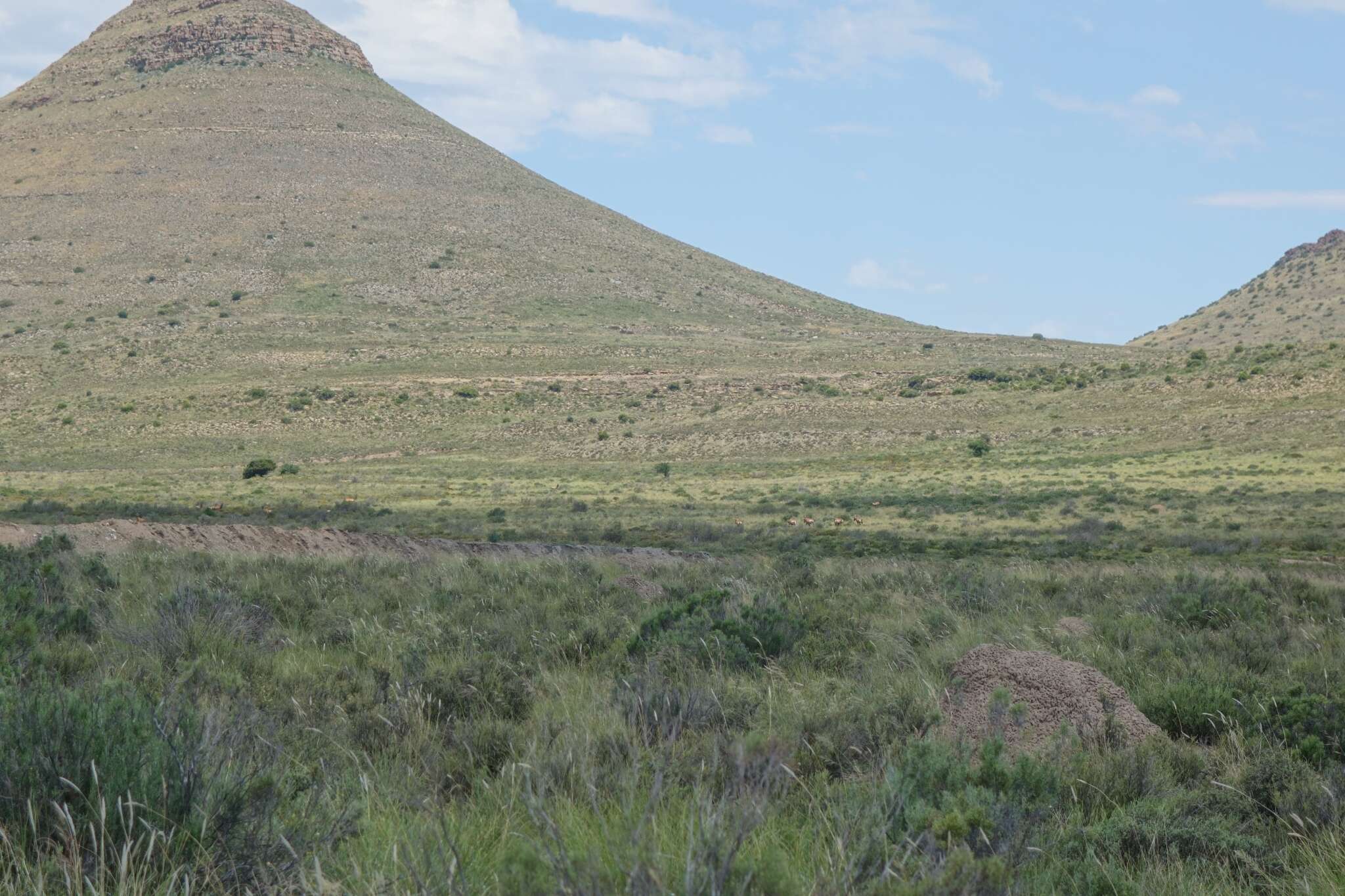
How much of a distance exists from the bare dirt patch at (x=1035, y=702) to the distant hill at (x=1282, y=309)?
3877 inches

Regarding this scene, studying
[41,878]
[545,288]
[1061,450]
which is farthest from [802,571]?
[545,288]

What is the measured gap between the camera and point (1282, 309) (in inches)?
4326

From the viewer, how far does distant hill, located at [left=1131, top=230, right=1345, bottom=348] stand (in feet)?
330

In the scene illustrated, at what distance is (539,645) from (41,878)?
16.1 ft

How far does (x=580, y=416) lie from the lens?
59.7m

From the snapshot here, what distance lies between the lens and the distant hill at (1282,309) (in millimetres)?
100625

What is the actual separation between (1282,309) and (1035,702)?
11906 cm

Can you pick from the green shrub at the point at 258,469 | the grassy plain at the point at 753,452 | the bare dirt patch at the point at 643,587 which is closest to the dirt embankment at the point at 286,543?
the grassy plain at the point at 753,452

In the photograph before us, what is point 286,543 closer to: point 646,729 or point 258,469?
point 646,729

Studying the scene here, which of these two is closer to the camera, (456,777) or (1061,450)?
(456,777)

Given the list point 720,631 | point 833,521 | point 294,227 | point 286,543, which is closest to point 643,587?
point 720,631

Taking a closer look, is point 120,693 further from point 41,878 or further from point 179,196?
point 179,196

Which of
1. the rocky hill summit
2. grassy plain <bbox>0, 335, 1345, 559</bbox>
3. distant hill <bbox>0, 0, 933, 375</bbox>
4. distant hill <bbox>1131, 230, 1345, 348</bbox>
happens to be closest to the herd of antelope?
grassy plain <bbox>0, 335, 1345, 559</bbox>

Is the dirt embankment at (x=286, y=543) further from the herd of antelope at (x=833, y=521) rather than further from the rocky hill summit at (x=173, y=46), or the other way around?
the rocky hill summit at (x=173, y=46)
